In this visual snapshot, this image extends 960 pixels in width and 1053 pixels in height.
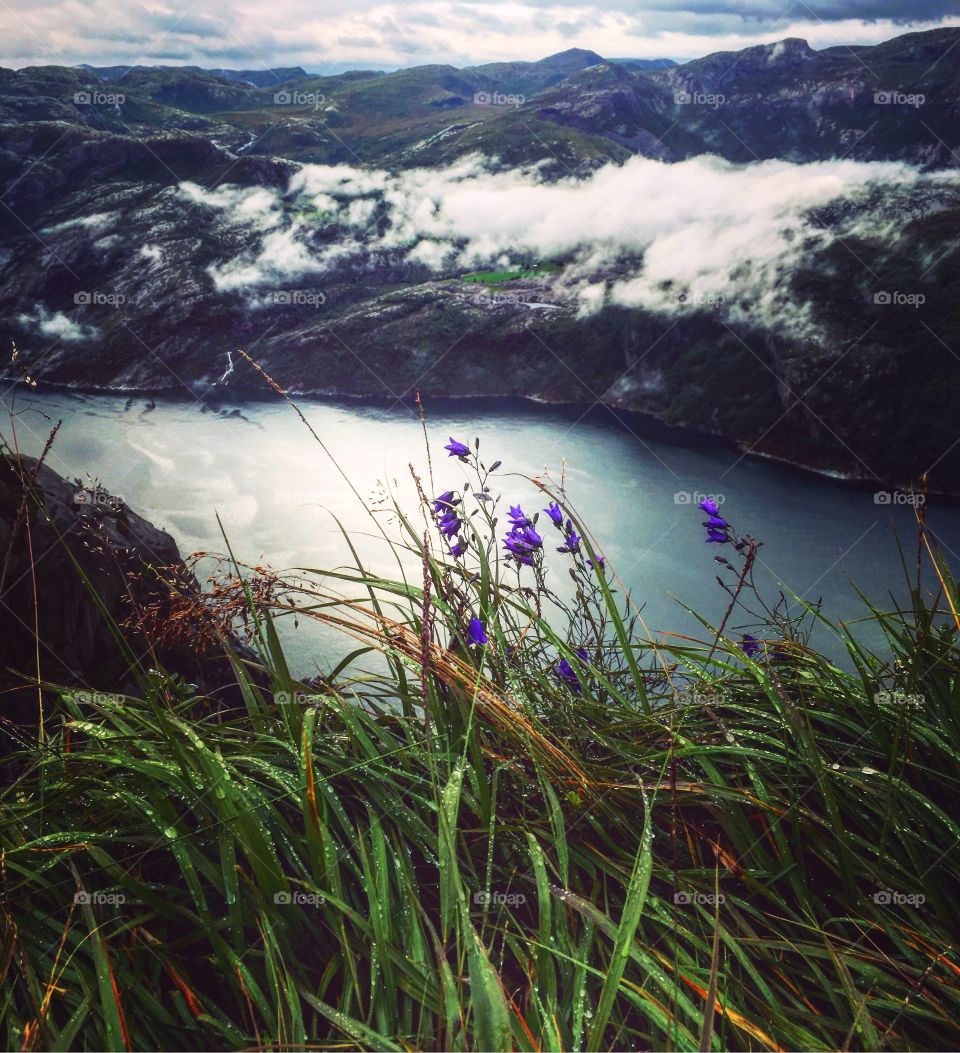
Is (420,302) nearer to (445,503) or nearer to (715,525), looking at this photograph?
(715,525)

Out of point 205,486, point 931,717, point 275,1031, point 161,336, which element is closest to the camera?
point 275,1031

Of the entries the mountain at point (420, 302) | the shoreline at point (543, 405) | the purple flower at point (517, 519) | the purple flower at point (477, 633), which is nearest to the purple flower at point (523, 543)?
the purple flower at point (517, 519)

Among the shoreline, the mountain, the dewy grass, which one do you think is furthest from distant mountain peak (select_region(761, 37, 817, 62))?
the dewy grass

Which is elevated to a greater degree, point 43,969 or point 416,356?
point 416,356

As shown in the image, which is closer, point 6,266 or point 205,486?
point 205,486

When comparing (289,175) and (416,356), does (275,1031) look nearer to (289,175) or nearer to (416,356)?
(416,356)

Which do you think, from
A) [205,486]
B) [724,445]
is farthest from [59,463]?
[724,445]

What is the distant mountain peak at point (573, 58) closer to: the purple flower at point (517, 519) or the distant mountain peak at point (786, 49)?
the distant mountain peak at point (786, 49)
